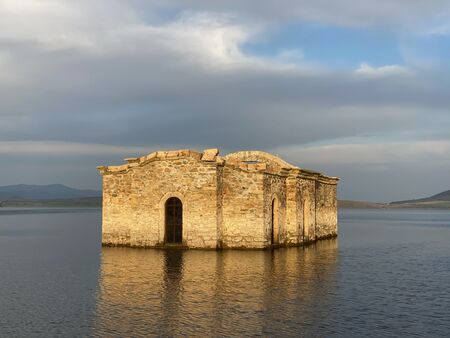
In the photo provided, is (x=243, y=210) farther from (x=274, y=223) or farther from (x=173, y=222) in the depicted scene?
(x=173, y=222)

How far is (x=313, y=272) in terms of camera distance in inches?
807

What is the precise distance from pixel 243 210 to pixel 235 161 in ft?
9.25

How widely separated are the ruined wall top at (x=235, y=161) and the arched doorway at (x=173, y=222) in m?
2.38

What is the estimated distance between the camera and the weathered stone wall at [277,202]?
91.9 ft

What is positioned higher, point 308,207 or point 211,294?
point 308,207

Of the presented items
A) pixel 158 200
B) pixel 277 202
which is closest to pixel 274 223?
pixel 277 202

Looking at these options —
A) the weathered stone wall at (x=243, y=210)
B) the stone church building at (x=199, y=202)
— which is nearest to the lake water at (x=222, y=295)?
the weathered stone wall at (x=243, y=210)

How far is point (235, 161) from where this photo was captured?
29016 mm

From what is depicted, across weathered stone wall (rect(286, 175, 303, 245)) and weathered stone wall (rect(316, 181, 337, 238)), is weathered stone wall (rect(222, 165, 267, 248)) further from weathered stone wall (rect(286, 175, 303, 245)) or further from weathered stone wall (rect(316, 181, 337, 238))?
weathered stone wall (rect(316, 181, 337, 238))

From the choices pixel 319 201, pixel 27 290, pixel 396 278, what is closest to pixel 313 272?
pixel 396 278

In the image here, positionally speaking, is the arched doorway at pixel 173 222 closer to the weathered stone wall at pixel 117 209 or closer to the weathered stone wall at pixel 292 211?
the weathered stone wall at pixel 117 209

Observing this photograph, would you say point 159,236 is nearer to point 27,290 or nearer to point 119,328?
point 27,290

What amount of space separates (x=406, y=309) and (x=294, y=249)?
1494cm

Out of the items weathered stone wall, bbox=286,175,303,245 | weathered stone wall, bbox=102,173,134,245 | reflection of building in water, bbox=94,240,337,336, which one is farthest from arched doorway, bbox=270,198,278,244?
weathered stone wall, bbox=102,173,134,245
